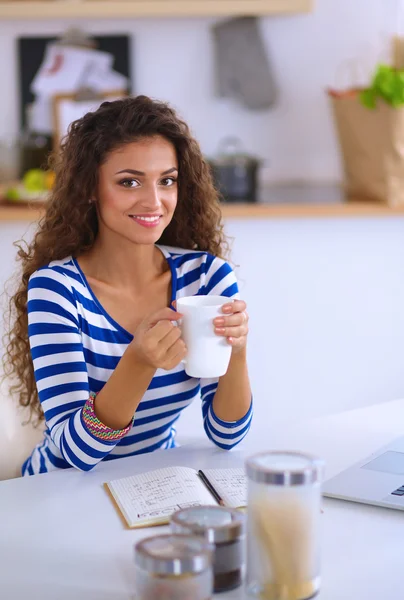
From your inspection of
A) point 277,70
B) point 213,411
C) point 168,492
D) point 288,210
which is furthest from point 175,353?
point 277,70

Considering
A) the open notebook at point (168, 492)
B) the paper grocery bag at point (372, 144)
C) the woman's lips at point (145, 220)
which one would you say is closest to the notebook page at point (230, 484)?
the open notebook at point (168, 492)

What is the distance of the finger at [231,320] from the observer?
1.06 meters

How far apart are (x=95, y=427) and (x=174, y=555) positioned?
507 mm

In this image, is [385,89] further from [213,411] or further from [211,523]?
[211,523]

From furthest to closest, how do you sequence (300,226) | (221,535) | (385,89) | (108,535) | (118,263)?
(300,226) → (385,89) → (118,263) → (108,535) → (221,535)

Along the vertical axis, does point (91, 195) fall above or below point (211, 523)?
above

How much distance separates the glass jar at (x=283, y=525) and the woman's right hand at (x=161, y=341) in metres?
0.33

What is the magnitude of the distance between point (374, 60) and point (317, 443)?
190 centimetres

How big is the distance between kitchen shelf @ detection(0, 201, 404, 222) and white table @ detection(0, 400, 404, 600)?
1.23 m

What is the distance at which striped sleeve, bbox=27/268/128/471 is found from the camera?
1.21 m

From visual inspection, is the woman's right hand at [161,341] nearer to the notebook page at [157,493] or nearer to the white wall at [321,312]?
the notebook page at [157,493]

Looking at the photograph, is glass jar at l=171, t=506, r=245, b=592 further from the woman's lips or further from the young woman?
the woman's lips

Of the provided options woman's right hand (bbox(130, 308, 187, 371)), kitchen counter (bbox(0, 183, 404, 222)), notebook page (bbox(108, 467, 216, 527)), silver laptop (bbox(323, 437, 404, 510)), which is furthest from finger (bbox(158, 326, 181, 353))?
kitchen counter (bbox(0, 183, 404, 222))

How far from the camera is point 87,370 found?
4.59 ft
